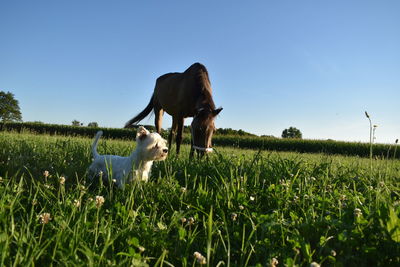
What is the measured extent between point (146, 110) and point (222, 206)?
32.4 feet

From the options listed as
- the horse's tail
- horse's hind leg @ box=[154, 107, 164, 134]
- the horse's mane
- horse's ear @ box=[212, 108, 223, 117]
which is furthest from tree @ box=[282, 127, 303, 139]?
horse's ear @ box=[212, 108, 223, 117]

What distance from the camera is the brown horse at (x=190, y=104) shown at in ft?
22.7

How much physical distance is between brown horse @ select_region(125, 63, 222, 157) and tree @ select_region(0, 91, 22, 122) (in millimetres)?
98877

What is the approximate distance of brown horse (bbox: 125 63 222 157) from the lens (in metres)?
6.93

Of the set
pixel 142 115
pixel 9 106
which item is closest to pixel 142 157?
pixel 142 115

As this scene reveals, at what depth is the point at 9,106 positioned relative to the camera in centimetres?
9569

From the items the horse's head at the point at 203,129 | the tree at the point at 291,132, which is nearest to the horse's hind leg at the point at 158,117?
the horse's head at the point at 203,129

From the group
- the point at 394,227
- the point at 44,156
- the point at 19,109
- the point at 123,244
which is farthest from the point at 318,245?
the point at 19,109

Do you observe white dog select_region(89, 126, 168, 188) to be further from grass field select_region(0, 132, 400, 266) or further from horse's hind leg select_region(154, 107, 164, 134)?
horse's hind leg select_region(154, 107, 164, 134)

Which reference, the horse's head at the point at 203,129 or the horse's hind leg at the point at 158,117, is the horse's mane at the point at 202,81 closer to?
the horse's head at the point at 203,129

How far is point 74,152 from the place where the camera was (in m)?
6.39

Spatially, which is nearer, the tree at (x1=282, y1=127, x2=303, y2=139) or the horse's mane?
the horse's mane

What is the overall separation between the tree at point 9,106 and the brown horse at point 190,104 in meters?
98.9

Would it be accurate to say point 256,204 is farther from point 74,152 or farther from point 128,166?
point 74,152
